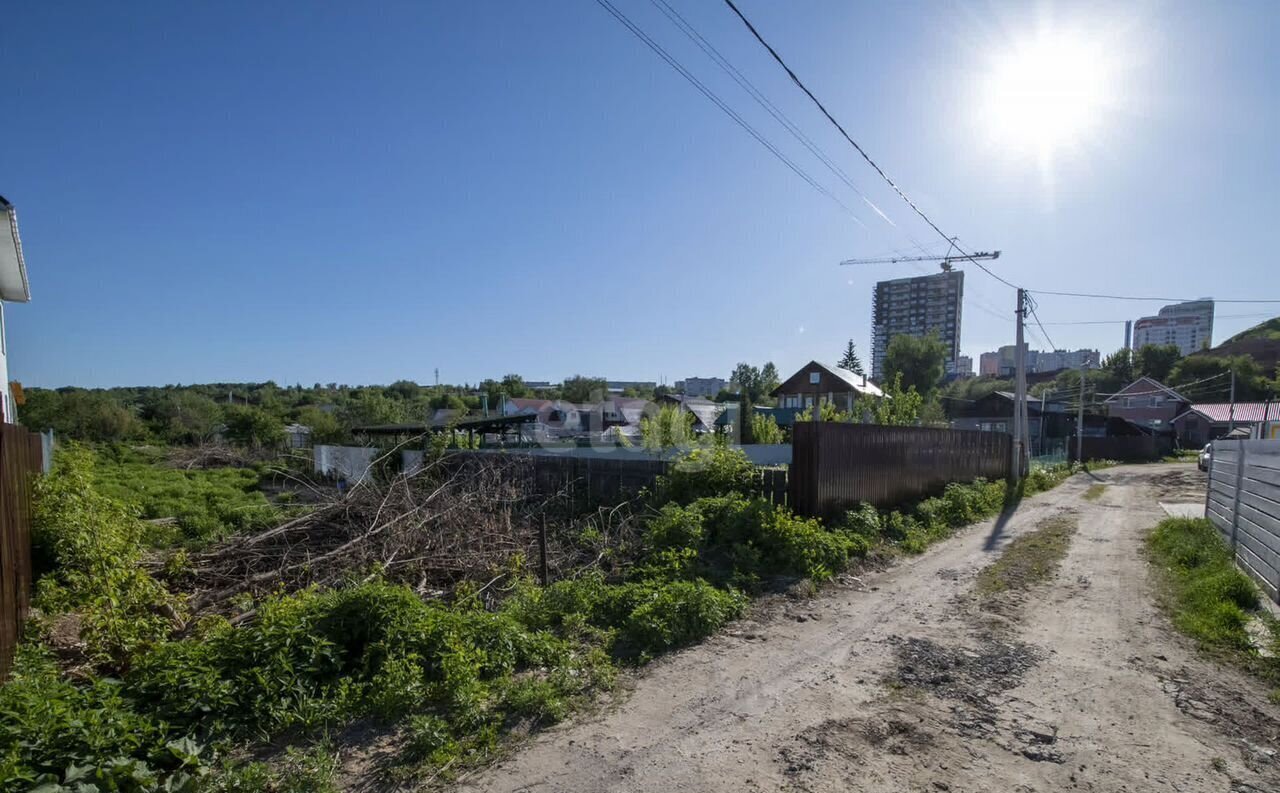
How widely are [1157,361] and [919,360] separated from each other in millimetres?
37145

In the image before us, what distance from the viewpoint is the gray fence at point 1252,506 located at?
19.2ft

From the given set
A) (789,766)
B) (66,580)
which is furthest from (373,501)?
(789,766)

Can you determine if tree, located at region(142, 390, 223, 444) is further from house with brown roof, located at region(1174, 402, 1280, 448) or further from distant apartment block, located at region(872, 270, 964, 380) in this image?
house with brown roof, located at region(1174, 402, 1280, 448)

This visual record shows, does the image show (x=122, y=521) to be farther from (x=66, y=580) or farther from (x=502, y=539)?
(x=502, y=539)

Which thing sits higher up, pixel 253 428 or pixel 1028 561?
pixel 1028 561

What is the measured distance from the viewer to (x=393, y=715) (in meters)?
3.40

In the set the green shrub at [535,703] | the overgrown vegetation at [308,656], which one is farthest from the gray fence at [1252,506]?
the green shrub at [535,703]

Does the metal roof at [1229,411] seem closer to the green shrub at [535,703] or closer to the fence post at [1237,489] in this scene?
the fence post at [1237,489]

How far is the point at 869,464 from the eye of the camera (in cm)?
955

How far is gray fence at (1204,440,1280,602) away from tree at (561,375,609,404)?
248 feet

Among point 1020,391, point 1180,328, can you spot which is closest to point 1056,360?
point 1180,328

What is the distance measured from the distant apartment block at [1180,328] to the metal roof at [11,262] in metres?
97.1

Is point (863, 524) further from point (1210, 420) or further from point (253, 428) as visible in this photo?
point (1210, 420)

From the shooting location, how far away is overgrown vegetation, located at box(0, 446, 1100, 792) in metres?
2.74
